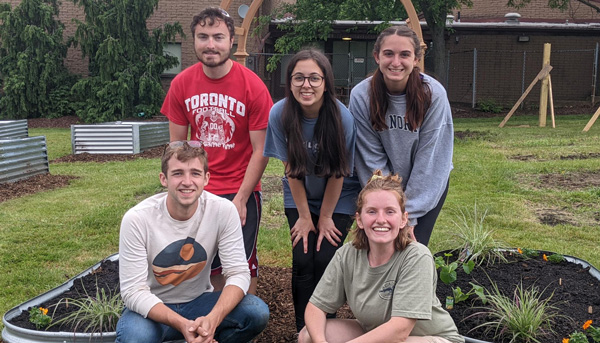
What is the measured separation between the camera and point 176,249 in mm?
3182

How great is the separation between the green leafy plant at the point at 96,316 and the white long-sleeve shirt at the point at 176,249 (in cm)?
40

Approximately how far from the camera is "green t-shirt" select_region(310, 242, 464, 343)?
2.76 m

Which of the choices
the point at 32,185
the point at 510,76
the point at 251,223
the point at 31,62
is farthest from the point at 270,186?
the point at 510,76

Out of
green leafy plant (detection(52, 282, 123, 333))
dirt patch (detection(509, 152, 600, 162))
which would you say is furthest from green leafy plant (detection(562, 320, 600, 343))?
dirt patch (detection(509, 152, 600, 162))

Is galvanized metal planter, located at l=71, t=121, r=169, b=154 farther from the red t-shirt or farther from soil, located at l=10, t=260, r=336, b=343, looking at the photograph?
the red t-shirt

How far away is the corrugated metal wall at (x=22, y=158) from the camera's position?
8555mm

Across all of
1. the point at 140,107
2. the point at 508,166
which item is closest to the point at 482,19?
the point at 140,107

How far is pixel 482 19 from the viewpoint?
2381 cm

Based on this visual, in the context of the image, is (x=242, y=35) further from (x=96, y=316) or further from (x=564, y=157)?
(x=564, y=157)

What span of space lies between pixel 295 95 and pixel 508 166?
6814 millimetres

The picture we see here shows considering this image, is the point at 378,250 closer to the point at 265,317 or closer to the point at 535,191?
the point at 265,317

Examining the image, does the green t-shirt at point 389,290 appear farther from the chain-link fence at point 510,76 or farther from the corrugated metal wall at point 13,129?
the chain-link fence at point 510,76

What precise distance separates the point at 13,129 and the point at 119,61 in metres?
4.80

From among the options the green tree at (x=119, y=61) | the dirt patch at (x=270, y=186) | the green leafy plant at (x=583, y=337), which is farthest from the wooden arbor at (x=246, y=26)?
the green tree at (x=119, y=61)
